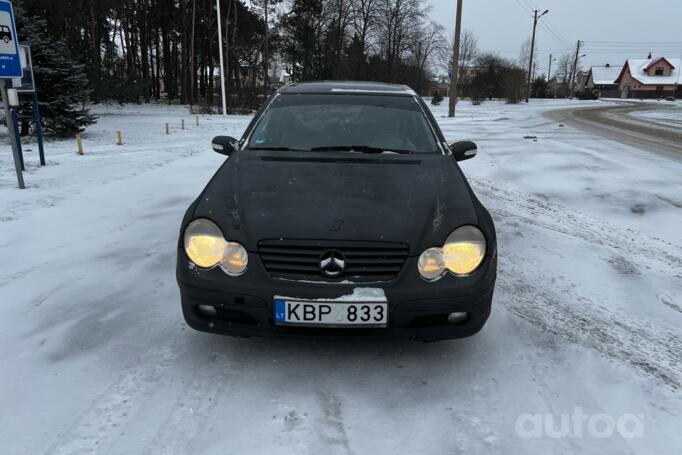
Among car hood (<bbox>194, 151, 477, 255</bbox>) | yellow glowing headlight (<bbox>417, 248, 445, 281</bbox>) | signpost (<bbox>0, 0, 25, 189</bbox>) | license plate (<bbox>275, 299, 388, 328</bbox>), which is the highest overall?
signpost (<bbox>0, 0, 25, 189</bbox>)

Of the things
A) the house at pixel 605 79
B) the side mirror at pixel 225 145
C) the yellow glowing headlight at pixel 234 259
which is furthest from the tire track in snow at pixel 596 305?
the house at pixel 605 79

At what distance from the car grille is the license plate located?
0.13m

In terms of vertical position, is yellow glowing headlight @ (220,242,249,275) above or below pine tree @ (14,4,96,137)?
below

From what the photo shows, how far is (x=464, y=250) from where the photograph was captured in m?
2.55

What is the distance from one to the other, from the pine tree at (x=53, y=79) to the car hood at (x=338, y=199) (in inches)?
518

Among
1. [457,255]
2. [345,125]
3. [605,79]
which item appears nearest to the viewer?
[457,255]

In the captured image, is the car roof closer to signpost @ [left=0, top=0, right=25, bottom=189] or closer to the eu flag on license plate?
the eu flag on license plate

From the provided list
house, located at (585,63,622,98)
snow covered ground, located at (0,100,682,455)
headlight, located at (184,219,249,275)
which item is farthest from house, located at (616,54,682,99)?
headlight, located at (184,219,249,275)

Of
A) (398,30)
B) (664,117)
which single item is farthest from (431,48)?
(664,117)

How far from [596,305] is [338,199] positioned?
2.19 m

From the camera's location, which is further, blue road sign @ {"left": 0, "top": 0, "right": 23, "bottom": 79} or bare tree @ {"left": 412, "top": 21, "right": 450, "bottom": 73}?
bare tree @ {"left": 412, "top": 21, "right": 450, "bottom": 73}

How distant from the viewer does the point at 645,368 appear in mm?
2719

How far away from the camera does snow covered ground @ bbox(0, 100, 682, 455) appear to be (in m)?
2.15

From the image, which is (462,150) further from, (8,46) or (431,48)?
(431,48)
